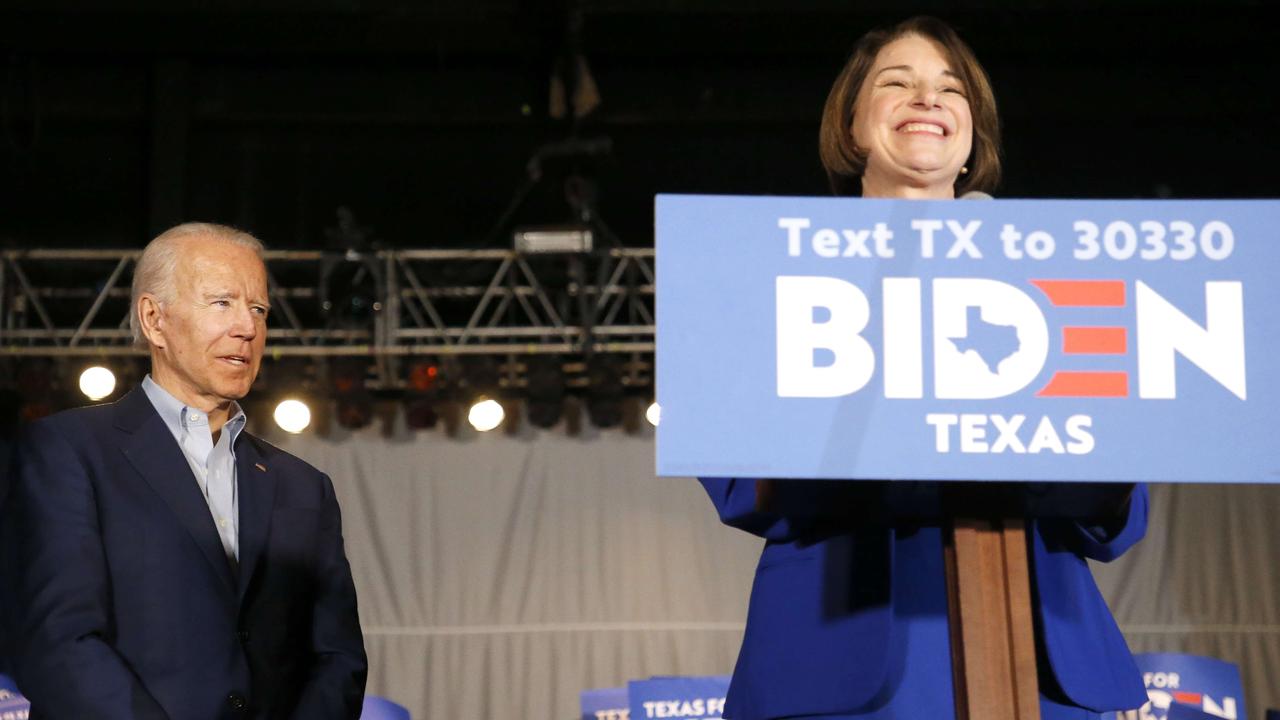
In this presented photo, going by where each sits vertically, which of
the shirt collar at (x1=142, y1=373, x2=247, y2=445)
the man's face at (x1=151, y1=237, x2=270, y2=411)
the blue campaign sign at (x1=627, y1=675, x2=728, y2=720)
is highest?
the man's face at (x1=151, y1=237, x2=270, y2=411)

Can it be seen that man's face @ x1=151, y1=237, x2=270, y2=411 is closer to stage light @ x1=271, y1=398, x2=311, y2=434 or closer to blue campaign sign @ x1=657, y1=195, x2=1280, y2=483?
blue campaign sign @ x1=657, y1=195, x2=1280, y2=483

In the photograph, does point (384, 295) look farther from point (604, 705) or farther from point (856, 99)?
point (856, 99)

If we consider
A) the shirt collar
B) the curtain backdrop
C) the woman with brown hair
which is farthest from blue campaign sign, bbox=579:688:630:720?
the woman with brown hair

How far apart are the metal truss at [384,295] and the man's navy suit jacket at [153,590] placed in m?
4.88

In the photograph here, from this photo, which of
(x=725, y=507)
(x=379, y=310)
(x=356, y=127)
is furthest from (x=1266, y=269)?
(x=356, y=127)

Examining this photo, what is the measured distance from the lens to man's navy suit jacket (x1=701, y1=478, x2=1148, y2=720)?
1.60 metres

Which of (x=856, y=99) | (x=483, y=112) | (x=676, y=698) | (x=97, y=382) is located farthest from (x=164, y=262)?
(x=483, y=112)

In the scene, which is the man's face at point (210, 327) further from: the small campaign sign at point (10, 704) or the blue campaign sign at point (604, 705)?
the blue campaign sign at point (604, 705)

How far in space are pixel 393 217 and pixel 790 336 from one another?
272 inches

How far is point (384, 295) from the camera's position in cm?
701

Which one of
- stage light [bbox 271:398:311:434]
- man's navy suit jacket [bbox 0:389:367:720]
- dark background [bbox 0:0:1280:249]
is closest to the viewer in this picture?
man's navy suit jacket [bbox 0:389:367:720]

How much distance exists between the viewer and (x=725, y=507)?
67.2 inches

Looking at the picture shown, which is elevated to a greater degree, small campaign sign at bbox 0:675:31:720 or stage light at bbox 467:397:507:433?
stage light at bbox 467:397:507:433

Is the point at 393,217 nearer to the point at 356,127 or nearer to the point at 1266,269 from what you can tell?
the point at 356,127
